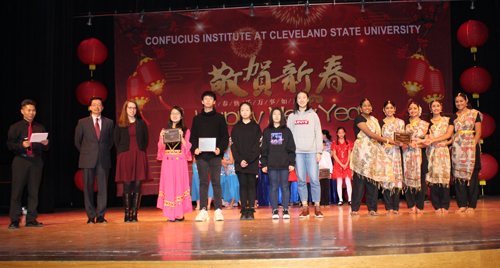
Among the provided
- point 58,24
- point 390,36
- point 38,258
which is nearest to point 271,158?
point 38,258

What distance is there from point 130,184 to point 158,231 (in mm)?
1187

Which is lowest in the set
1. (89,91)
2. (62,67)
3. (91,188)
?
(91,188)

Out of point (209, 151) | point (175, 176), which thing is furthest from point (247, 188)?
point (175, 176)

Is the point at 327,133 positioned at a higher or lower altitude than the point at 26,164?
higher

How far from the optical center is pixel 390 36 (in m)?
7.48

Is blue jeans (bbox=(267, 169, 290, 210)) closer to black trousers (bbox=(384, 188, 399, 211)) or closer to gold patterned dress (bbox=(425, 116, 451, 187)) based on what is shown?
black trousers (bbox=(384, 188, 399, 211))

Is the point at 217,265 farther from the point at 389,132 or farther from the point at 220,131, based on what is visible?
the point at 389,132

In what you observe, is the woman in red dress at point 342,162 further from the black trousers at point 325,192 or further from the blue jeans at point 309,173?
the blue jeans at point 309,173

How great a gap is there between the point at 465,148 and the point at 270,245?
348 centimetres

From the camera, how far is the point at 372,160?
4723mm

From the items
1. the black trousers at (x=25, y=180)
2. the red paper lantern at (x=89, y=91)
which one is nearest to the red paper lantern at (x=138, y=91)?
the red paper lantern at (x=89, y=91)

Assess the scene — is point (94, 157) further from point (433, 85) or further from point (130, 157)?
point (433, 85)

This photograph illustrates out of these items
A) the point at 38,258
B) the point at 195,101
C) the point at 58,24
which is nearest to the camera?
the point at 38,258

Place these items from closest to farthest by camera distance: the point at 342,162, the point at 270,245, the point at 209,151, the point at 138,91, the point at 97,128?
the point at 270,245 → the point at 209,151 → the point at 97,128 → the point at 342,162 → the point at 138,91
